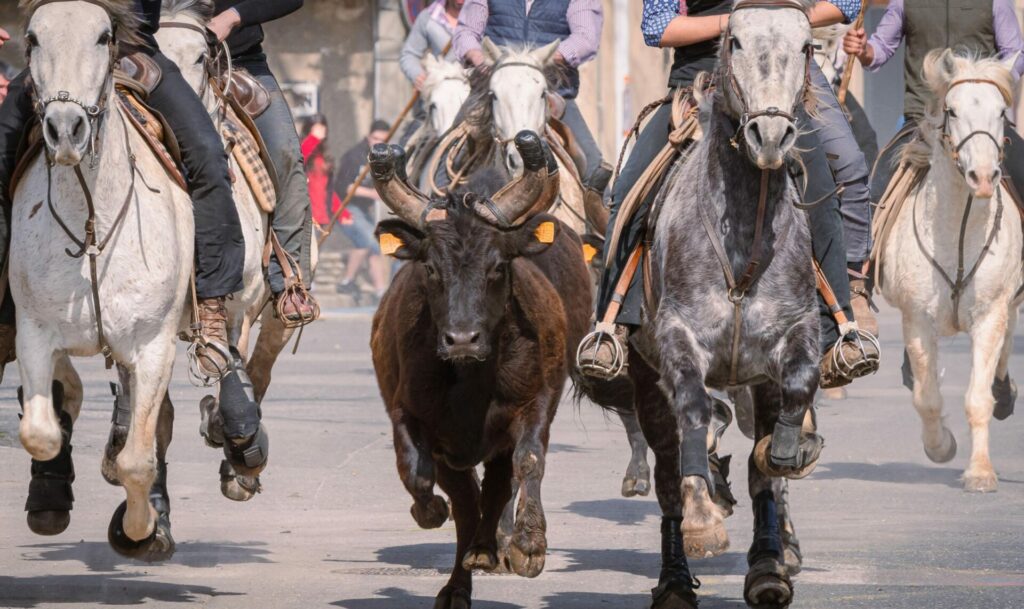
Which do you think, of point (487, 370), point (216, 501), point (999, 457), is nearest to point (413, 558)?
point (487, 370)

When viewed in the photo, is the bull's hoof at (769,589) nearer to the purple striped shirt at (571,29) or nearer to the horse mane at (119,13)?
the horse mane at (119,13)

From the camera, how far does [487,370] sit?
9.38 metres

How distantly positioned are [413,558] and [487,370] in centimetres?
145

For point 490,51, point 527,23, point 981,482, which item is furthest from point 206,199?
point 527,23

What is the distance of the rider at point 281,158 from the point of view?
11211 millimetres

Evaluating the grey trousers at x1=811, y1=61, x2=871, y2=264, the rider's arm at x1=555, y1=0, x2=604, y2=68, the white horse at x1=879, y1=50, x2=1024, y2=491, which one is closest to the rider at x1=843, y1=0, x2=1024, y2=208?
the white horse at x1=879, y1=50, x2=1024, y2=491

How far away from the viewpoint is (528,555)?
8805mm

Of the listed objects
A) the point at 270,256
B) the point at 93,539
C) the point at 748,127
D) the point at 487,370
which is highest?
the point at 748,127

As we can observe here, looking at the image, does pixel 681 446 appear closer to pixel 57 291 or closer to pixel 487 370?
pixel 487 370

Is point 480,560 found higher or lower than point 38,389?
lower

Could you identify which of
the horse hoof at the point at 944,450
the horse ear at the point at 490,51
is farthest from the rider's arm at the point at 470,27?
the horse hoof at the point at 944,450

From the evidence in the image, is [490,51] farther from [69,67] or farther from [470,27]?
[69,67]

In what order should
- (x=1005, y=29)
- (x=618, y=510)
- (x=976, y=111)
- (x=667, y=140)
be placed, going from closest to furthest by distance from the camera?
(x=667, y=140)
(x=618, y=510)
(x=976, y=111)
(x=1005, y=29)

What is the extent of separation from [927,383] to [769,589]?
5013 millimetres
